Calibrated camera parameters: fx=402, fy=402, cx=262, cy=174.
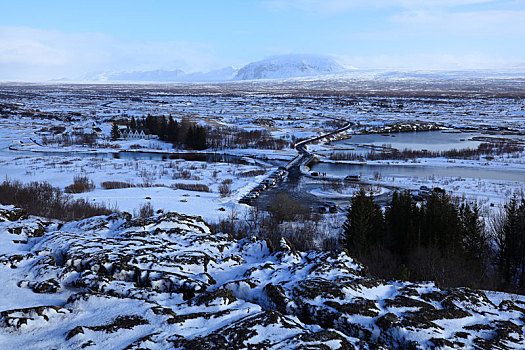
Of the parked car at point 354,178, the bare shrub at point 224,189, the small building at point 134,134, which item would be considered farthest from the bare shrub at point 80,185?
the small building at point 134,134

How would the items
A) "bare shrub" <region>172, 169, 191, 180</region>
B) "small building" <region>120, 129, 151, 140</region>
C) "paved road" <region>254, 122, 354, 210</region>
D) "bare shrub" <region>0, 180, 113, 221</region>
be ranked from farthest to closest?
"small building" <region>120, 129, 151, 140</region>, "bare shrub" <region>172, 169, 191, 180</region>, "paved road" <region>254, 122, 354, 210</region>, "bare shrub" <region>0, 180, 113, 221</region>

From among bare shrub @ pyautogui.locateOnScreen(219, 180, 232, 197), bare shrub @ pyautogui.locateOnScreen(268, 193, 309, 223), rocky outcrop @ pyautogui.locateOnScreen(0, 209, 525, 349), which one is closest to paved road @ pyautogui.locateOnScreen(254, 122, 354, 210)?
bare shrub @ pyautogui.locateOnScreen(268, 193, 309, 223)

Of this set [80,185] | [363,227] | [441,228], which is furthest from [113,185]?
[441,228]

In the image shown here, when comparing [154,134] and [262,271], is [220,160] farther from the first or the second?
[262,271]

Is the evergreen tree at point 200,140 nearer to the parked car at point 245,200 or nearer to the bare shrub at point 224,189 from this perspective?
the bare shrub at point 224,189

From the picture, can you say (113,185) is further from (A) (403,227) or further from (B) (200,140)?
(B) (200,140)

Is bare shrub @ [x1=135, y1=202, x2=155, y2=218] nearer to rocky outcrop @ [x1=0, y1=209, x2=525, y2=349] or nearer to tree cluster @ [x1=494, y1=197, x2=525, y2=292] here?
rocky outcrop @ [x1=0, y1=209, x2=525, y2=349]

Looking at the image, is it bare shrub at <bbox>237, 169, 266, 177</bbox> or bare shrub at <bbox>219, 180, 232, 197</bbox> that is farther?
bare shrub at <bbox>237, 169, 266, 177</bbox>
